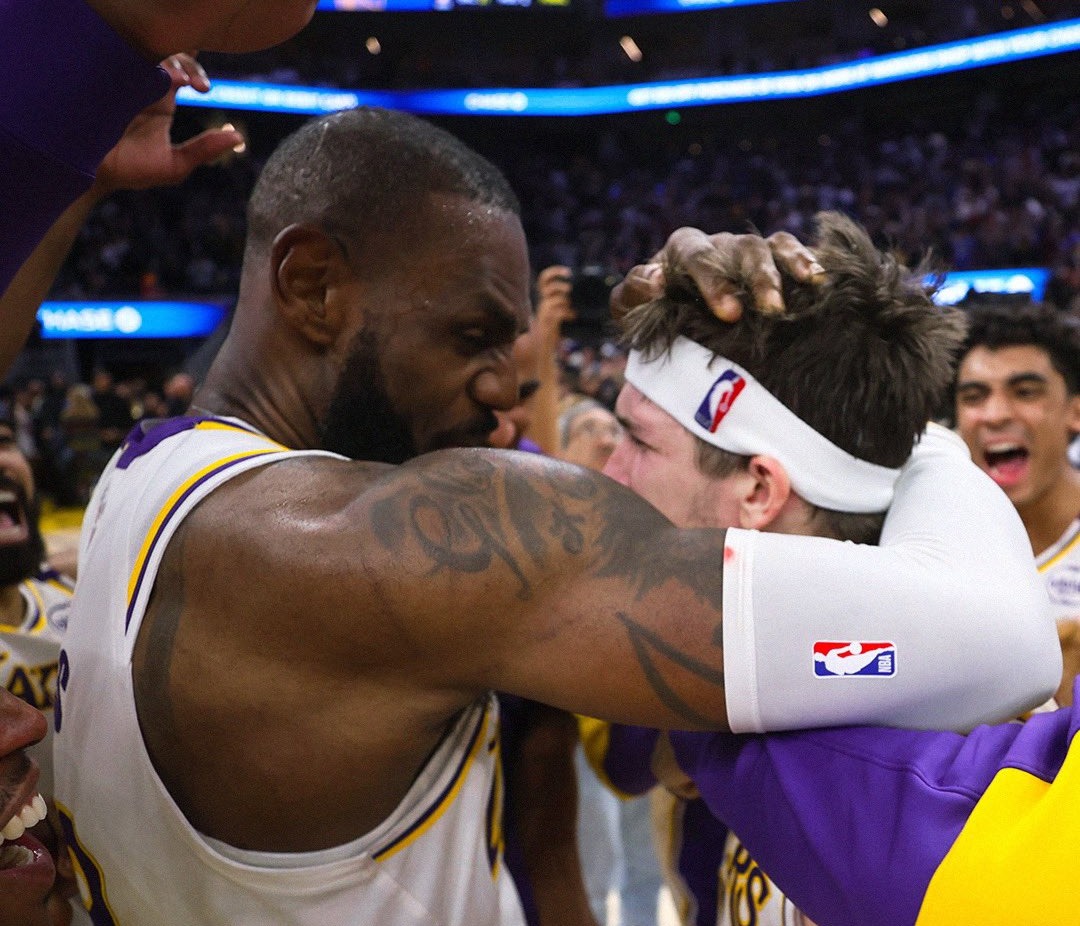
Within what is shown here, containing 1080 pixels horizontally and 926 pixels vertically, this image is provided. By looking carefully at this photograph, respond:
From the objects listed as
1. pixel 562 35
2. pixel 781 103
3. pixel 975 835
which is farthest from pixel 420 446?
pixel 562 35

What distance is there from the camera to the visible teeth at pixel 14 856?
1.01m

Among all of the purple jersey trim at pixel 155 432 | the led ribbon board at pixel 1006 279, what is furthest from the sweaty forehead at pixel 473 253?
the led ribbon board at pixel 1006 279

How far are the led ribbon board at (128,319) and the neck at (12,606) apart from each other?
1433 centimetres

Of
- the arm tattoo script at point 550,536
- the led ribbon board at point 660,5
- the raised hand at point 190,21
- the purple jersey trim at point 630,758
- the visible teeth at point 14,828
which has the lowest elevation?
the purple jersey trim at point 630,758

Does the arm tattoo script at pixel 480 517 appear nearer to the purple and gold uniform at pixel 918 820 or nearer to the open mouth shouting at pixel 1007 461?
the purple and gold uniform at pixel 918 820

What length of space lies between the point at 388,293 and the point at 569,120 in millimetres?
24951

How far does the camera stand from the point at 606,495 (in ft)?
3.64

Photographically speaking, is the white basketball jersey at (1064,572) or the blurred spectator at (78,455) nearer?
the white basketball jersey at (1064,572)

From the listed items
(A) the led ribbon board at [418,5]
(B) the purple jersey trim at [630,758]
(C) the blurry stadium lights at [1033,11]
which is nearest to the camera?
(B) the purple jersey trim at [630,758]

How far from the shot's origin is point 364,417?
1.52m

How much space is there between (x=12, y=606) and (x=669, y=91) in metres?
22.8

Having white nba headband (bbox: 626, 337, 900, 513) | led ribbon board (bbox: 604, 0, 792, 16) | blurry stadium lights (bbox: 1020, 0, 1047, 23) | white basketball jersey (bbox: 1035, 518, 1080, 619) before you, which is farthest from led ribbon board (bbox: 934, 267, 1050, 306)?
white nba headband (bbox: 626, 337, 900, 513)

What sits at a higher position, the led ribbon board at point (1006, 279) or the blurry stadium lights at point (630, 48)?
the blurry stadium lights at point (630, 48)

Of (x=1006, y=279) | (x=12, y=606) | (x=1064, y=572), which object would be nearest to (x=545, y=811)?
Result: (x=12, y=606)
